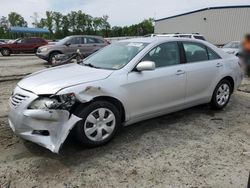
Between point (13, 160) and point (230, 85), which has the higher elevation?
point (230, 85)

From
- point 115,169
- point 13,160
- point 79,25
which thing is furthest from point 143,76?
point 79,25

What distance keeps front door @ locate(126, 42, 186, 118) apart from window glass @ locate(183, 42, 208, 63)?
243 millimetres

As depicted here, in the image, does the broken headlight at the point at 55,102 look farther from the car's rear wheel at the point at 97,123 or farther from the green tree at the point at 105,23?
the green tree at the point at 105,23

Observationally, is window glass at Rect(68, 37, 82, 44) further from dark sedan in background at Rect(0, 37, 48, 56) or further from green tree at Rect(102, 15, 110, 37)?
green tree at Rect(102, 15, 110, 37)

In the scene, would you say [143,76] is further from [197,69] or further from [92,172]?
[92,172]

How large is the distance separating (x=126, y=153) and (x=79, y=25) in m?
68.1

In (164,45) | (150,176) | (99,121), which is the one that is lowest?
(150,176)

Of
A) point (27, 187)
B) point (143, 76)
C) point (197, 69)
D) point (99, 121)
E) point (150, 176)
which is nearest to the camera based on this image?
point (27, 187)

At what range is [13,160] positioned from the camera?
143 inches

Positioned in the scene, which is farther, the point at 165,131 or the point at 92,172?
the point at 165,131

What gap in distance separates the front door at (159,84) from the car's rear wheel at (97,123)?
34 cm

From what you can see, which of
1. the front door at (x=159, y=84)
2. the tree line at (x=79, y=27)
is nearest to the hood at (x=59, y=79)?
the front door at (x=159, y=84)

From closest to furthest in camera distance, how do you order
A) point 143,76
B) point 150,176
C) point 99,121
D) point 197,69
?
point 150,176 → point 99,121 → point 143,76 → point 197,69

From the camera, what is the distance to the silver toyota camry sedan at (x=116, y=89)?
358cm
